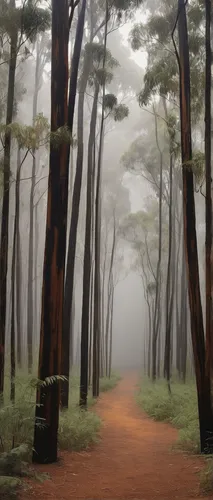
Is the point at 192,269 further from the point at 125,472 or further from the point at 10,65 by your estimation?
the point at 10,65

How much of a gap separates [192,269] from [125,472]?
2994 millimetres

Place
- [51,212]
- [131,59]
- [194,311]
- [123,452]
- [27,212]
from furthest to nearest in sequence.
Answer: [27,212] < [131,59] < [123,452] < [194,311] < [51,212]

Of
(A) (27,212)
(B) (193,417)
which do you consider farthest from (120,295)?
(B) (193,417)

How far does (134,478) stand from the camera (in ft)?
18.9

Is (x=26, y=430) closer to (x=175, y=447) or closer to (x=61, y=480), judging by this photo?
(x=61, y=480)

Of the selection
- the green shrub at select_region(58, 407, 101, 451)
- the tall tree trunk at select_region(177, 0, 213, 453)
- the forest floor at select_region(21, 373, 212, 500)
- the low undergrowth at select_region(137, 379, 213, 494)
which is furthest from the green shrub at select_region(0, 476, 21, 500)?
the low undergrowth at select_region(137, 379, 213, 494)

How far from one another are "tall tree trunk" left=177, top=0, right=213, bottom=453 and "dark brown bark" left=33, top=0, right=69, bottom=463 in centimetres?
194

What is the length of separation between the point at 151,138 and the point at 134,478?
15.5 metres

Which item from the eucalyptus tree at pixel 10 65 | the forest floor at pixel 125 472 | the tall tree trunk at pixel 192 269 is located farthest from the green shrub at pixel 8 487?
the eucalyptus tree at pixel 10 65

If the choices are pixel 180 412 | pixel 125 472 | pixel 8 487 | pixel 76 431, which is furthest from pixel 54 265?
pixel 180 412

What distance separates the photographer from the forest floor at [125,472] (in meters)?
4.93

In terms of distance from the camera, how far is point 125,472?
611 centimetres

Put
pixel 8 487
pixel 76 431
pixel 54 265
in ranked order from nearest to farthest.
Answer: pixel 8 487, pixel 54 265, pixel 76 431

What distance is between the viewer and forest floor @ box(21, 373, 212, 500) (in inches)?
194
